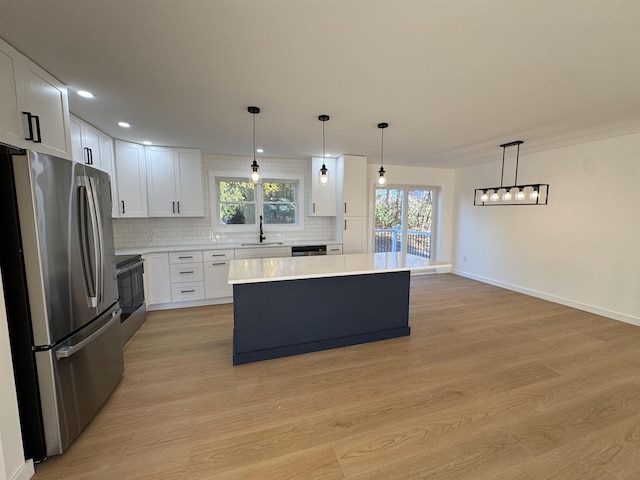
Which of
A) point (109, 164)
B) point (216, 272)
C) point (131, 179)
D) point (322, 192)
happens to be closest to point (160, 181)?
point (131, 179)

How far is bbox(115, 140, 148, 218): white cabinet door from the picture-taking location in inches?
148

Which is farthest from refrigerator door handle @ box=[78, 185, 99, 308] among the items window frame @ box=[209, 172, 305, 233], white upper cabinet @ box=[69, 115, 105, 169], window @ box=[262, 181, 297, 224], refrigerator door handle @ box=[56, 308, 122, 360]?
window @ box=[262, 181, 297, 224]

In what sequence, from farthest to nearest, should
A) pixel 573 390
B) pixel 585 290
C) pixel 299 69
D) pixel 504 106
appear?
1. pixel 585 290
2. pixel 504 106
3. pixel 573 390
4. pixel 299 69

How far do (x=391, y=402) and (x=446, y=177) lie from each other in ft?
18.4

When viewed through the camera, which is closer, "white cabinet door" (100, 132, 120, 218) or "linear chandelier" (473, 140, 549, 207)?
"white cabinet door" (100, 132, 120, 218)

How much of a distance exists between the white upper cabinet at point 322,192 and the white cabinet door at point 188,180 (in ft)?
6.36

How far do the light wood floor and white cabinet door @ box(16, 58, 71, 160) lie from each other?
205 centimetres

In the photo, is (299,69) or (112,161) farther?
(112,161)

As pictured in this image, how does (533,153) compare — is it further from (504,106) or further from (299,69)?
(299,69)

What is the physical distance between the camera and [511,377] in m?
2.35

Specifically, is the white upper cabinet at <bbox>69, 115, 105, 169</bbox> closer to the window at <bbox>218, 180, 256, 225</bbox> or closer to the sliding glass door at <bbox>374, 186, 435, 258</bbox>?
the window at <bbox>218, 180, 256, 225</bbox>

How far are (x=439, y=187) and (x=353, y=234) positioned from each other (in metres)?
2.86

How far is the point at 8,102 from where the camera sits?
166cm

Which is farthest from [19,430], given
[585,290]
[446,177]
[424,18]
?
[446,177]
